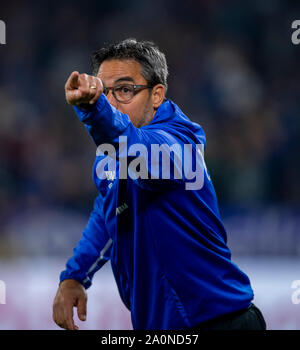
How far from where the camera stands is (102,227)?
2.73 m

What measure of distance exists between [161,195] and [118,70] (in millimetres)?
584

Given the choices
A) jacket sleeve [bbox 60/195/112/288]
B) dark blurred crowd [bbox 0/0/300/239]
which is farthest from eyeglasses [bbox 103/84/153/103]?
dark blurred crowd [bbox 0/0/300/239]

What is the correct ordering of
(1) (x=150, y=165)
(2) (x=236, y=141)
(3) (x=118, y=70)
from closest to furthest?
→ (1) (x=150, y=165), (3) (x=118, y=70), (2) (x=236, y=141)

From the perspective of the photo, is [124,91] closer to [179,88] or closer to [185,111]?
[185,111]

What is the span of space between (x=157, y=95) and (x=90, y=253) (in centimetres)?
88

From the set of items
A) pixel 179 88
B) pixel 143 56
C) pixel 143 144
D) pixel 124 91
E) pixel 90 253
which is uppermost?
pixel 179 88

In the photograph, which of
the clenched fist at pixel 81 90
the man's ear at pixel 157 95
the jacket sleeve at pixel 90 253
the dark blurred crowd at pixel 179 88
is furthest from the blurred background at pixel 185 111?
the clenched fist at pixel 81 90

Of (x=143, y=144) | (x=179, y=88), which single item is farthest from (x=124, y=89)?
(x=179, y=88)

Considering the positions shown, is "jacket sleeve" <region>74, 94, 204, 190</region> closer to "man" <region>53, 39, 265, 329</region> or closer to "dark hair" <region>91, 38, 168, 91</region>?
"man" <region>53, 39, 265, 329</region>

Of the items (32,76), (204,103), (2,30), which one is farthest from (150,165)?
(2,30)

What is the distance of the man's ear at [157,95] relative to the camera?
Result: 2342mm

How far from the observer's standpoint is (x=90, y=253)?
267cm

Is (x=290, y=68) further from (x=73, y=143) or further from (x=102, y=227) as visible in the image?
(x=102, y=227)

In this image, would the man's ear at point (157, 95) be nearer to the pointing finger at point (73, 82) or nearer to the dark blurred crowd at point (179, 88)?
the pointing finger at point (73, 82)
